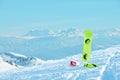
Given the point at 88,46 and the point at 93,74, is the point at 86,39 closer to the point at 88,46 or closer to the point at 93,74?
the point at 88,46

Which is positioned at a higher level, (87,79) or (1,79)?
(1,79)

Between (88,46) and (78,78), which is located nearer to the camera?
(88,46)

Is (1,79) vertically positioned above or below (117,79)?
above

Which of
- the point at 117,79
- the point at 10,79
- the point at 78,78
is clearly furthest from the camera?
the point at 10,79

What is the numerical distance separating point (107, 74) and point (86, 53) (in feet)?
19.6

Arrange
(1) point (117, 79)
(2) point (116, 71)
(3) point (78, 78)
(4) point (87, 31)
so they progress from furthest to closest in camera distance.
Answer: (2) point (116, 71) → (3) point (78, 78) → (1) point (117, 79) → (4) point (87, 31)

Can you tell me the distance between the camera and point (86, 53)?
86.8 ft

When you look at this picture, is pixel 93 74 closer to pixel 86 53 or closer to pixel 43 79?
pixel 43 79

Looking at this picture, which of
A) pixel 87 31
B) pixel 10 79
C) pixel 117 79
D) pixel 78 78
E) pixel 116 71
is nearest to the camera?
pixel 87 31

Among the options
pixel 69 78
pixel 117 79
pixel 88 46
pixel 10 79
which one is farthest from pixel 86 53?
pixel 10 79

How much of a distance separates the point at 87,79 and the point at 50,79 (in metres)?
3.89

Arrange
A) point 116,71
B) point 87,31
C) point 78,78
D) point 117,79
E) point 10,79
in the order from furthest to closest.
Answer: point 10,79 < point 116,71 < point 78,78 < point 117,79 < point 87,31

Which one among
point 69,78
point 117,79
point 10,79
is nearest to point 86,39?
point 117,79

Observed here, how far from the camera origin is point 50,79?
3281 centimetres
